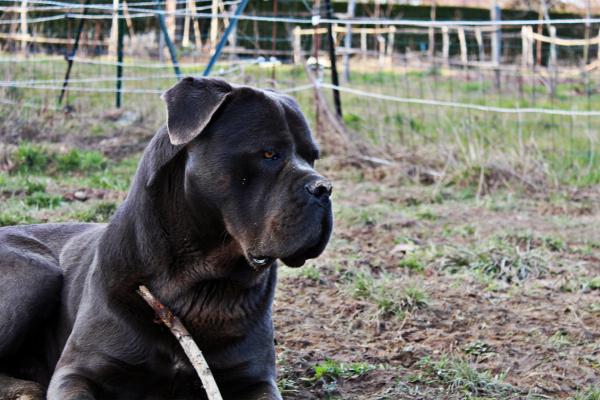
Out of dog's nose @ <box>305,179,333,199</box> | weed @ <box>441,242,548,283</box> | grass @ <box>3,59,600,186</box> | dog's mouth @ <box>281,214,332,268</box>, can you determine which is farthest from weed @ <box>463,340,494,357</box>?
grass @ <box>3,59,600,186</box>

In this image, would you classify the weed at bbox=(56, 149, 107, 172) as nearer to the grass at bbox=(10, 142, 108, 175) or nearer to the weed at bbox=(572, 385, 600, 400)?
the grass at bbox=(10, 142, 108, 175)

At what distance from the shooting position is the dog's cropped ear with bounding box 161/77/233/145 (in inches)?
114

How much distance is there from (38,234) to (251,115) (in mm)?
1456

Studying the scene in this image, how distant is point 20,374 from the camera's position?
367 centimetres

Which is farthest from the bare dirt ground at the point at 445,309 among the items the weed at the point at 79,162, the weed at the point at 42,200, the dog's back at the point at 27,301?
the weed at the point at 79,162

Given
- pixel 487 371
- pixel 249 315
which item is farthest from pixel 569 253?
pixel 249 315

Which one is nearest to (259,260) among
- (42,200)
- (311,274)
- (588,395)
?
(588,395)

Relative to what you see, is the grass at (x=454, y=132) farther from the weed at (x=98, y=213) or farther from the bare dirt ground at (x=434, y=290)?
the weed at (x=98, y=213)

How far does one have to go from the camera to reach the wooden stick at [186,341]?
2975mm

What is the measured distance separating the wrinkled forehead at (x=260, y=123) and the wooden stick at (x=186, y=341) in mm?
644

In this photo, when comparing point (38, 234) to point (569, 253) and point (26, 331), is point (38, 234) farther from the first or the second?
point (569, 253)

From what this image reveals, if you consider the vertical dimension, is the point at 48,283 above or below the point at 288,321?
above

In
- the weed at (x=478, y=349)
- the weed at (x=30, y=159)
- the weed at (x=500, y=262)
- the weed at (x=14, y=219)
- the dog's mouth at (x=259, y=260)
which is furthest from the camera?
the weed at (x=30, y=159)

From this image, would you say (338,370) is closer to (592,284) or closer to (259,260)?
(259,260)
